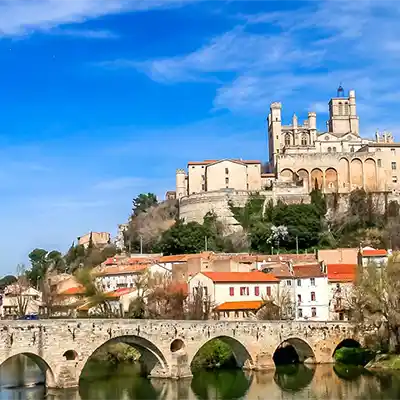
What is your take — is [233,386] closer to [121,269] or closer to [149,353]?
[149,353]

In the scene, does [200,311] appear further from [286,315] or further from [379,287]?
[379,287]

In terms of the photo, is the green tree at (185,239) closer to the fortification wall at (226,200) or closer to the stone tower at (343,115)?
the fortification wall at (226,200)

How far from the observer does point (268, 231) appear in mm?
74500

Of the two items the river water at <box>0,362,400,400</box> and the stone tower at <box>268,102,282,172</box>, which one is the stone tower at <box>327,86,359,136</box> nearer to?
the stone tower at <box>268,102,282,172</box>

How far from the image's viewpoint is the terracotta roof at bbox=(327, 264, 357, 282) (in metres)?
50.3

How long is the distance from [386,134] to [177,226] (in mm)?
42282

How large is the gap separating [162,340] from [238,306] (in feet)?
38.5

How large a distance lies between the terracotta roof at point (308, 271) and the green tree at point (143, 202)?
45.9 metres

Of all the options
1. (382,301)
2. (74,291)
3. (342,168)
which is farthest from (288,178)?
(382,301)

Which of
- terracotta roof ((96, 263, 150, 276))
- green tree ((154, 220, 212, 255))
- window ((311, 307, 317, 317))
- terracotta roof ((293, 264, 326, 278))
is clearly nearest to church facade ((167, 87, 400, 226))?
green tree ((154, 220, 212, 255))

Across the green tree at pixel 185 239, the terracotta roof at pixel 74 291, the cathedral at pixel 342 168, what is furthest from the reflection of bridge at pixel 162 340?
the cathedral at pixel 342 168

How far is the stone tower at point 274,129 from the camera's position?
10088 centimetres

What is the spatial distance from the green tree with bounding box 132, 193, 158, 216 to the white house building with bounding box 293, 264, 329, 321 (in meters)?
48.8

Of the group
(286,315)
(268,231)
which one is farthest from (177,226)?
(286,315)
